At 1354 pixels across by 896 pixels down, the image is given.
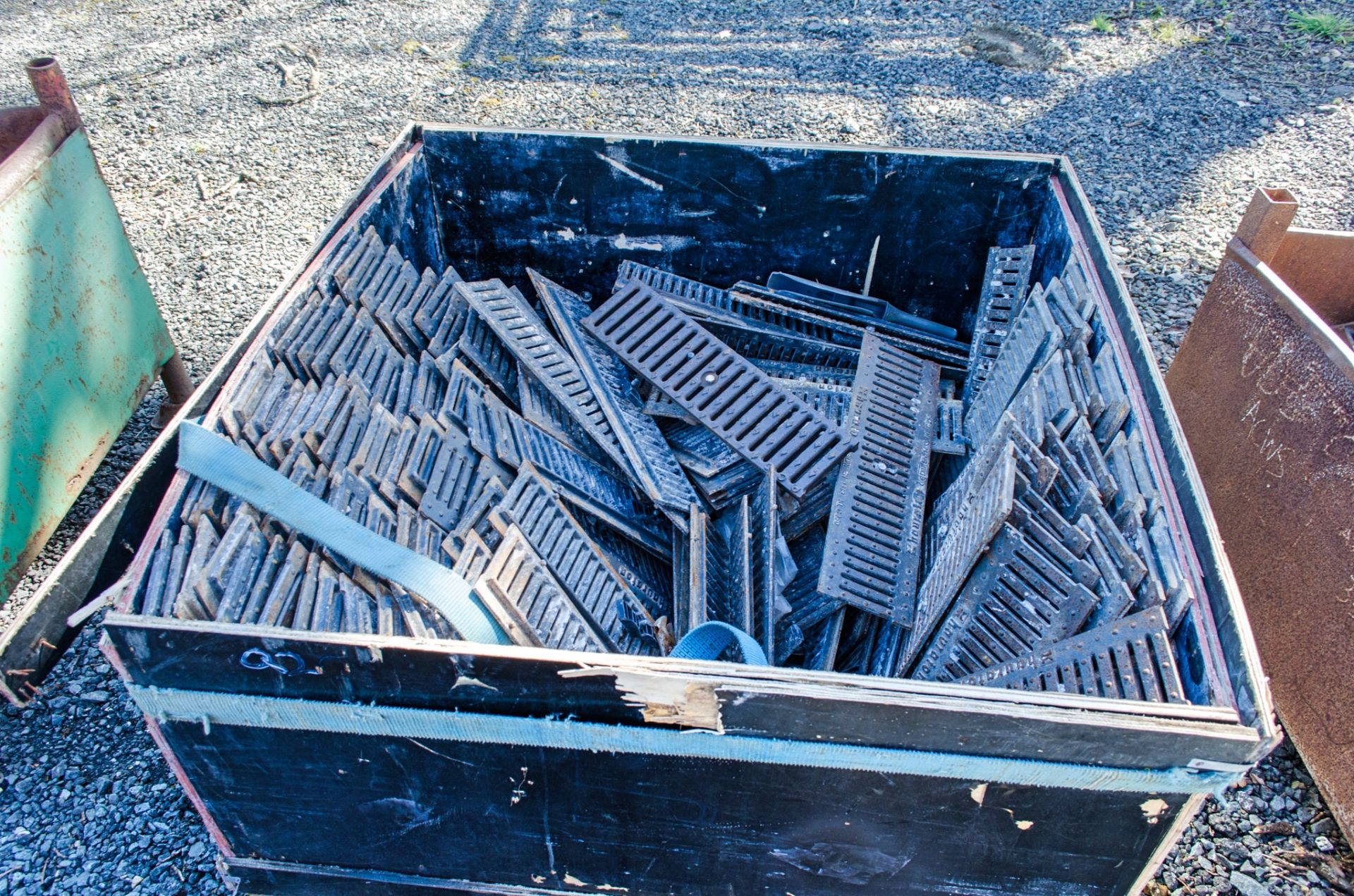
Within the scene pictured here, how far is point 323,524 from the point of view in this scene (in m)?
2.37

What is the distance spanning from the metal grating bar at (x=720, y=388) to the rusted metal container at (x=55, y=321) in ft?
6.75

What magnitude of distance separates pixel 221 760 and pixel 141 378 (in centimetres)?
254

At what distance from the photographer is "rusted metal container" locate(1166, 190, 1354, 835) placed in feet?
9.12

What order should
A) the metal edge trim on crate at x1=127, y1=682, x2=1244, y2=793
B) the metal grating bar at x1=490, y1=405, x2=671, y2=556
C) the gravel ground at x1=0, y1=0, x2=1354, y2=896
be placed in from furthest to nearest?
the gravel ground at x1=0, y1=0, x2=1354, y2=896
the metal grating bar at x1=490, y1=405, x2=671, y2=556
the metal edge trim on crate at x1=127, y1=682, x2=1244, y2=793

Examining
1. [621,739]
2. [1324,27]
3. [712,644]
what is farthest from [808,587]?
[1324,27]

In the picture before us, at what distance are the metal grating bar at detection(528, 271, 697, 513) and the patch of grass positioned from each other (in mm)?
7757

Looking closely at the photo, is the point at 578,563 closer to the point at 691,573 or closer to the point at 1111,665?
the point at 691,573

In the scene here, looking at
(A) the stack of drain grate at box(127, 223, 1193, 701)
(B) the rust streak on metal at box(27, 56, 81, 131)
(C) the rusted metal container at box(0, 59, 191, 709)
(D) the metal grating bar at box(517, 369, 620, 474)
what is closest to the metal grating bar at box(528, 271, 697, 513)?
(A) the stack of drain grate at box(127, 223, 1193, 701)

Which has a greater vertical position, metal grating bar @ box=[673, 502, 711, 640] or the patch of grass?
the patch of grass

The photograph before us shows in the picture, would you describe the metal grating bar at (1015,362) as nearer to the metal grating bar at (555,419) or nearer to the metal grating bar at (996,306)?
the metal grating bar at (996,306)

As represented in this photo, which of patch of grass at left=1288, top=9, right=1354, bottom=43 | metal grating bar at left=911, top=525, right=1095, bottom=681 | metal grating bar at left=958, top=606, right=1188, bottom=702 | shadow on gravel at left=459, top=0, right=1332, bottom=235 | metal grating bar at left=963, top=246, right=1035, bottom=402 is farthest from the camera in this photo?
patch of grass at left=1288, top=9, right=1354, bottom=43

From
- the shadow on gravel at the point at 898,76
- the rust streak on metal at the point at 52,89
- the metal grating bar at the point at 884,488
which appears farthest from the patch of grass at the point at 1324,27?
the rust streak on metal at the point at 52,89

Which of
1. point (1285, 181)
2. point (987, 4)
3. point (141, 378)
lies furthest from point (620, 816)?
point (987, 4)

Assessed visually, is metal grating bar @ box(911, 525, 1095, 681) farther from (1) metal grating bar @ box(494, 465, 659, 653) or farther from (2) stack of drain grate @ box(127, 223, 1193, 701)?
(1) metal grating bar @ box(494, 465, 659, 653)
